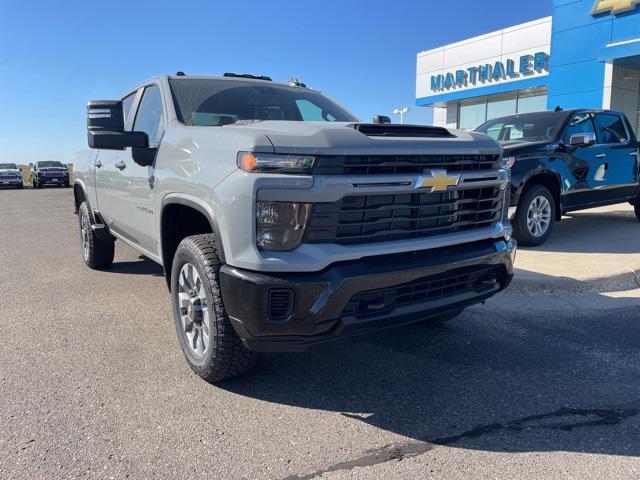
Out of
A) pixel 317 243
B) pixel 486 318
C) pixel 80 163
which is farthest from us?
pixel 80 163

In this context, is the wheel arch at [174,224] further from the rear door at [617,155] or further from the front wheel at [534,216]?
the rear door at [617,155]

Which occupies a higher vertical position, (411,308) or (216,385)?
(411,308)

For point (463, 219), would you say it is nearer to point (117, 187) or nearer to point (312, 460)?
point (312, 460)

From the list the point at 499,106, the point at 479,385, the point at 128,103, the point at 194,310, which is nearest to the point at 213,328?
the point at 194,310

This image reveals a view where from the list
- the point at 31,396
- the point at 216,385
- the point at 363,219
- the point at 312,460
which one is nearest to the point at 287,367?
the point at 216,385

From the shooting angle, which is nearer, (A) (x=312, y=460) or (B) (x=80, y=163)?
(A) (x=312, y=460)

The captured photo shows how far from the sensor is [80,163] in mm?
6262

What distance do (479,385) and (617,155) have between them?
21.1ft

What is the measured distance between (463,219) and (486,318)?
1626mm

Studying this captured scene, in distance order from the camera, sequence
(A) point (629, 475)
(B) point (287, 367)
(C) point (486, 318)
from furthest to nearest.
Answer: (C) point (486, 318)
(B) point (287, 367)
(A) point (629, 475)

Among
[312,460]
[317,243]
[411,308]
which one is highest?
[317,243]

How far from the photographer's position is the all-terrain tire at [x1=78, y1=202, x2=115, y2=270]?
604cm

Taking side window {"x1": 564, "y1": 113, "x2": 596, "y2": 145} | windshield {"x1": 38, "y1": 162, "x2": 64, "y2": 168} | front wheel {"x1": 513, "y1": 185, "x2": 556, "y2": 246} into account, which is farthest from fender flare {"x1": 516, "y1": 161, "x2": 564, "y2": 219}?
windshield {"x1": 38, "y1": 162, "x2": 64, "y2": 168}

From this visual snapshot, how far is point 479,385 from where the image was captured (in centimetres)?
320
